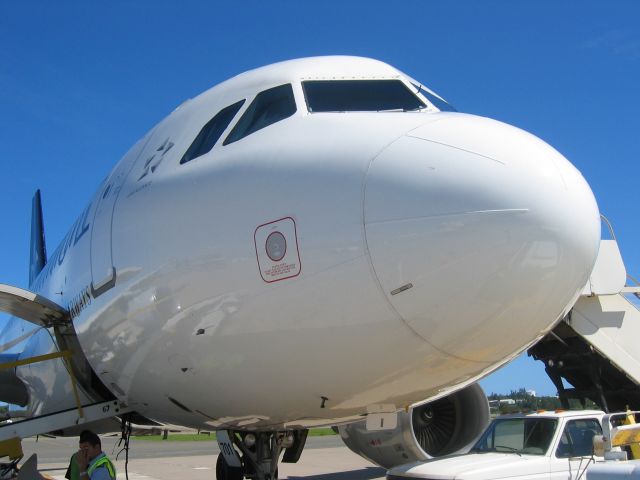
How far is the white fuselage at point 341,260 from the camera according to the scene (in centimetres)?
384

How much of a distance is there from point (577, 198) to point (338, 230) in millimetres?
1363

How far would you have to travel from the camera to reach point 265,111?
521cm

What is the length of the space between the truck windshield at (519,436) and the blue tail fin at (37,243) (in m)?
13.6

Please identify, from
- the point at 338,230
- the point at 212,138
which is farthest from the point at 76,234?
the point at 338,230

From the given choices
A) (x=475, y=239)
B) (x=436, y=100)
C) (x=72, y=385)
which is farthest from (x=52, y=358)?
(x=475, y=239)

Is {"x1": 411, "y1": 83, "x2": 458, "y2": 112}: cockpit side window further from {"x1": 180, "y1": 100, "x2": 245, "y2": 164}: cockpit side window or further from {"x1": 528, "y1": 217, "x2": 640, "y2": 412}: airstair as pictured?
{"x1": 528, "y1": 217, "x2": 640, "y2": 412}: airstair

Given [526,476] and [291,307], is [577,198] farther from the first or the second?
[526,476]

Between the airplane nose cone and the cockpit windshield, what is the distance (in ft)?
3.17

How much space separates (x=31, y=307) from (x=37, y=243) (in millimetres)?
13479

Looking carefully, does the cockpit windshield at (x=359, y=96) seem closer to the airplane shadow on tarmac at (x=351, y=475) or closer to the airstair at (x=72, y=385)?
the airstair at (x=72, y=385)

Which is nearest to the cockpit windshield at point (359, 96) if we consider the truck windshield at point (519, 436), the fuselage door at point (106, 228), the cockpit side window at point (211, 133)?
the cockpit side window at point (211, 133)

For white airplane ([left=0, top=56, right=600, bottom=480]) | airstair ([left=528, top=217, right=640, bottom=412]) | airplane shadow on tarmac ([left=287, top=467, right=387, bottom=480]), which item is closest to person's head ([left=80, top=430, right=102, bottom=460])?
white airplane ([left=0, top=56, right=600, bottom=480])

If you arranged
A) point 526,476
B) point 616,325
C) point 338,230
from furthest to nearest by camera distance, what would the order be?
1. point 616,325
2. point 526,476
3. point 338,230

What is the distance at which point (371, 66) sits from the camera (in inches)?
223
